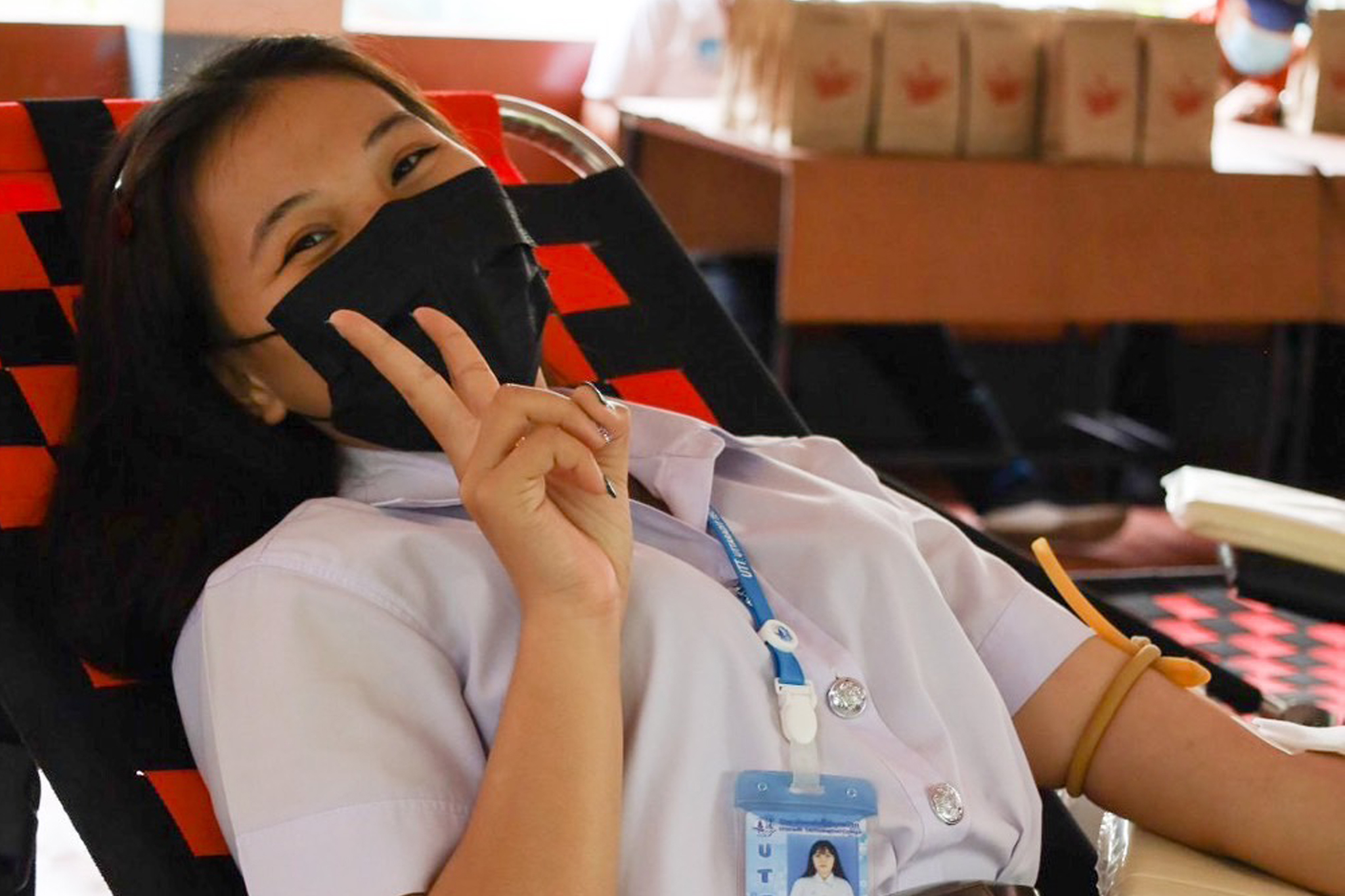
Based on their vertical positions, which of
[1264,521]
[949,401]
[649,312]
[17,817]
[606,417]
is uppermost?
[606,417]

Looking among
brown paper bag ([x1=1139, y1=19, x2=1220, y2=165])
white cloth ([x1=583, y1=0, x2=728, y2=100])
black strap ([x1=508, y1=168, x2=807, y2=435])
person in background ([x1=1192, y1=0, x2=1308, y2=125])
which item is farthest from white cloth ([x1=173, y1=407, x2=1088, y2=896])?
white cloth ([x1=583, y1=0, x2=728, y2=100])

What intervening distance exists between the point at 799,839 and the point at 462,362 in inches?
12.7

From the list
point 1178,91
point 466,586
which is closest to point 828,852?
point 466,586

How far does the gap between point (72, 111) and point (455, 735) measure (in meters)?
0.72

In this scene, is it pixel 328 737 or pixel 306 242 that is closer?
pixel 328 737

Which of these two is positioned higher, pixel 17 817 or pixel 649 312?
pixel 649 312

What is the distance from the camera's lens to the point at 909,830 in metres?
1.04

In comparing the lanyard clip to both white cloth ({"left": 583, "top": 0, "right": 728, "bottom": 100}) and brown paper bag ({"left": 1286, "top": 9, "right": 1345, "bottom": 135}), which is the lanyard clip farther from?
white cloth ({"left": 583, "top": 0, "right": 728, "bottom": 100})

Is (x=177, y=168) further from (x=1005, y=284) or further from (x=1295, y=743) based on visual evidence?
(x=1005, y=284)

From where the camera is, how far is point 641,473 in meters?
1.21

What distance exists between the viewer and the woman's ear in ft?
3.87

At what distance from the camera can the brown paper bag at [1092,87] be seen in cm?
302

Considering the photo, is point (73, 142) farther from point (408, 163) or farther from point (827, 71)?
point (827, 71)

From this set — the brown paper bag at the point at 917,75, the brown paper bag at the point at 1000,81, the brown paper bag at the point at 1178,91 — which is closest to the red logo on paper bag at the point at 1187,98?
the brown paper bag at the point at 1178,91
